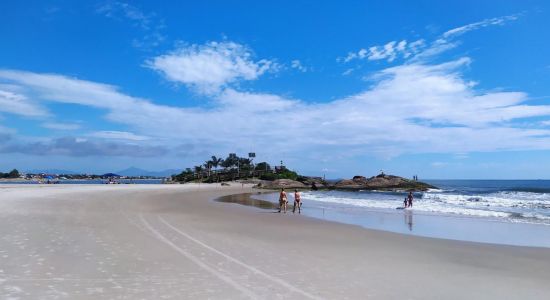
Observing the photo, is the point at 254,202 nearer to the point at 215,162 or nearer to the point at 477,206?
the point at 477,206

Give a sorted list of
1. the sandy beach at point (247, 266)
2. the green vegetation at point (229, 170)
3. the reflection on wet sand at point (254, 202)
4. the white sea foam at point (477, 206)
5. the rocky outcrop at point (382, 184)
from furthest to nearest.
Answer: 1. the green vegetation at point (229, 170)
2. the rocky outcrop at point (382, 184)
3. the reflection on wet sand at point (254, 202)
4. the white sea foam at point (477, 206)
5. the sandy beach at point (247, 266)

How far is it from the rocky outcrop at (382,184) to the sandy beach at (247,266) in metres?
80.1

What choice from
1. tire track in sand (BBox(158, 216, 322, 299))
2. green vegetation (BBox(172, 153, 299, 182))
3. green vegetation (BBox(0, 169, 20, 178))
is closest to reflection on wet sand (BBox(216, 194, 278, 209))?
tire track in sand (BBox(158, 216, 322, 299))

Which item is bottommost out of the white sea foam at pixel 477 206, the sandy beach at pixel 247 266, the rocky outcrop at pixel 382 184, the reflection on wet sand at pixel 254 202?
the reflection on wet sand at pixel 254 202

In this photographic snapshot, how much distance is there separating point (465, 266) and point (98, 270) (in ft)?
30.7

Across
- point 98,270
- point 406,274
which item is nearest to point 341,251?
point 406,274

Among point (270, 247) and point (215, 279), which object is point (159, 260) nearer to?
point (215, 279)

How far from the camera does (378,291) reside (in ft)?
26.8

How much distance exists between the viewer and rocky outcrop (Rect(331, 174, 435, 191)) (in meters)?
93.8

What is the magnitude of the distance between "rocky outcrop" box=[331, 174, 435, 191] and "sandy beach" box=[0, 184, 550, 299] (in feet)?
263

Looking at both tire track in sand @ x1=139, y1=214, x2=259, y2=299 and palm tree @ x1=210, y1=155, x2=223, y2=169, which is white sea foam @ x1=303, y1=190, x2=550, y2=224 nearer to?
tire track in sand @ x1=139, y1=214, x2=259, y2=299

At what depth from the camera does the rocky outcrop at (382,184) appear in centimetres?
9381

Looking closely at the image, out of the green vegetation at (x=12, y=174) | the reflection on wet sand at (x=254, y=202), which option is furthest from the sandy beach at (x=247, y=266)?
the green vegetation at (x=12, y=174)

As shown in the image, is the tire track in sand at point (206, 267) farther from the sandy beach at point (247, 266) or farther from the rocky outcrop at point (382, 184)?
the rocky outcrop at point (382, 184)
